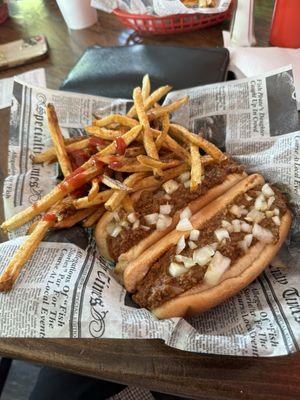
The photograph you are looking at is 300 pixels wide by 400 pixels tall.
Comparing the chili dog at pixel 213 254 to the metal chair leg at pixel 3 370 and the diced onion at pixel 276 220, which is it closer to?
the diced onion at pixel 276 220

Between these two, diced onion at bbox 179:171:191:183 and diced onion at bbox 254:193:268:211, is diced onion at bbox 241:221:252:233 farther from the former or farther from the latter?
diced onion at bbox 179:171:191:183

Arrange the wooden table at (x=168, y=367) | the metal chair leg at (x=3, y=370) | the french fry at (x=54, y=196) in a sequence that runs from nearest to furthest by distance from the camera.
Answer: the wooden table at (x=168, y=367) < the french fry at (x=54, y=196) < the metal chair leg at (x=3, y=370)

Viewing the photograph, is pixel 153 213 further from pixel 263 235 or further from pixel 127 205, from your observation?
pixel 263 235

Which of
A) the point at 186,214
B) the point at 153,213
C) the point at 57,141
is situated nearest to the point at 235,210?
→ the point at 186,214

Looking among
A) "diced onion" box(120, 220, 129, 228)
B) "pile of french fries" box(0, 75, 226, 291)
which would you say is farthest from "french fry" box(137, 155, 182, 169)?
"diced onion" box(120, 220, 129, 228)

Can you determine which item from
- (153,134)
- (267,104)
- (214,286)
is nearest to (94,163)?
(153,134)

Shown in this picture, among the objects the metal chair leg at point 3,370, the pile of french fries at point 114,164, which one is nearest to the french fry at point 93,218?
the pile of french fries at point 114,164
